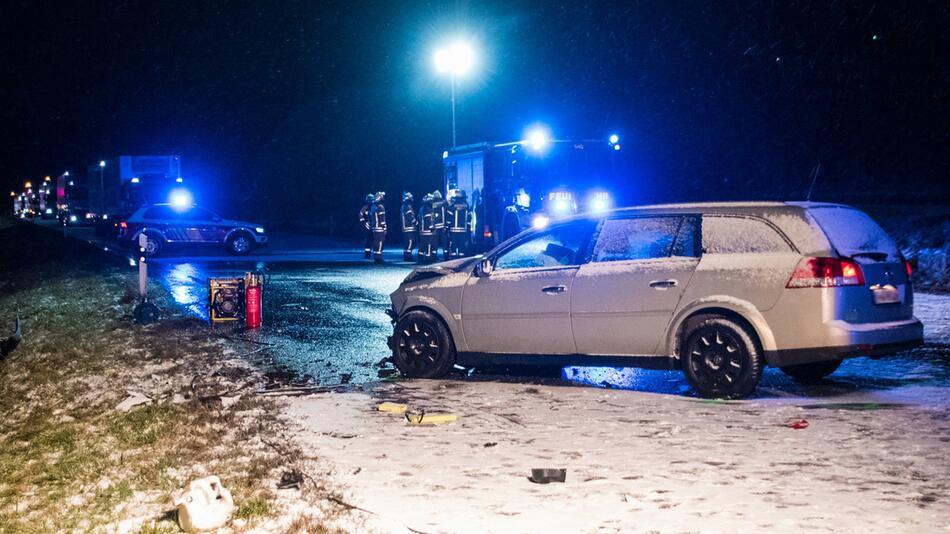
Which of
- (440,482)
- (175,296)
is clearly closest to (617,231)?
(440,482)

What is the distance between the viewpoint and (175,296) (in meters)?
17.1

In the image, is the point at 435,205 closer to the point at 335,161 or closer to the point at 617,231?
the point at 617,231

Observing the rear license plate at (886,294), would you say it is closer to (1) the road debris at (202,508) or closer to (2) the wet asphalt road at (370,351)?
(2) the wet asphalt road at (370,351)

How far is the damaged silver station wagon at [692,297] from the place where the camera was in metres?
7.73

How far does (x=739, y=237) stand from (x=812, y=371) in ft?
5.16

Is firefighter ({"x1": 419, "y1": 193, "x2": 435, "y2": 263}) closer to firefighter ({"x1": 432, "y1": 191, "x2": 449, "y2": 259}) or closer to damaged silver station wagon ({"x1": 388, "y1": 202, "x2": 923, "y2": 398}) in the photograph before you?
firefighter ({"x1": 432, "y1": 191, "x2": 449, "y2": 259})

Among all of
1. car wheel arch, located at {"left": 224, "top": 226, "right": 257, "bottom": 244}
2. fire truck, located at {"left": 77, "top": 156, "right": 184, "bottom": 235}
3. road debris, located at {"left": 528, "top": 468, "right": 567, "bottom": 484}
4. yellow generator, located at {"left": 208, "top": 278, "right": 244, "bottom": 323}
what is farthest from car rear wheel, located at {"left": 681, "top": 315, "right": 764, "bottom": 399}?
fire truck, located at {"left": 77, "top": 156, "right": 184, "bottom": 235}

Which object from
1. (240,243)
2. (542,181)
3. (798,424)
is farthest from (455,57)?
(798,424)

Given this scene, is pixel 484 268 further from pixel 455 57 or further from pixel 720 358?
pixel 455 57

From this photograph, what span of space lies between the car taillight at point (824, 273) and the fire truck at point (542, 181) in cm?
1473

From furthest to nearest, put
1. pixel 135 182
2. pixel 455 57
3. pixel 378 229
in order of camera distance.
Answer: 1. pixel 135 182
2. pixel 455 57
3. pixel 378 229

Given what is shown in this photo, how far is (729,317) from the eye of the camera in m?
8.00

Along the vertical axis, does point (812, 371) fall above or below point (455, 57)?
below

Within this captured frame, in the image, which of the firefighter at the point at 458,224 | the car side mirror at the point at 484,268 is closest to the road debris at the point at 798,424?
the car side mirror at the point at 484,268
